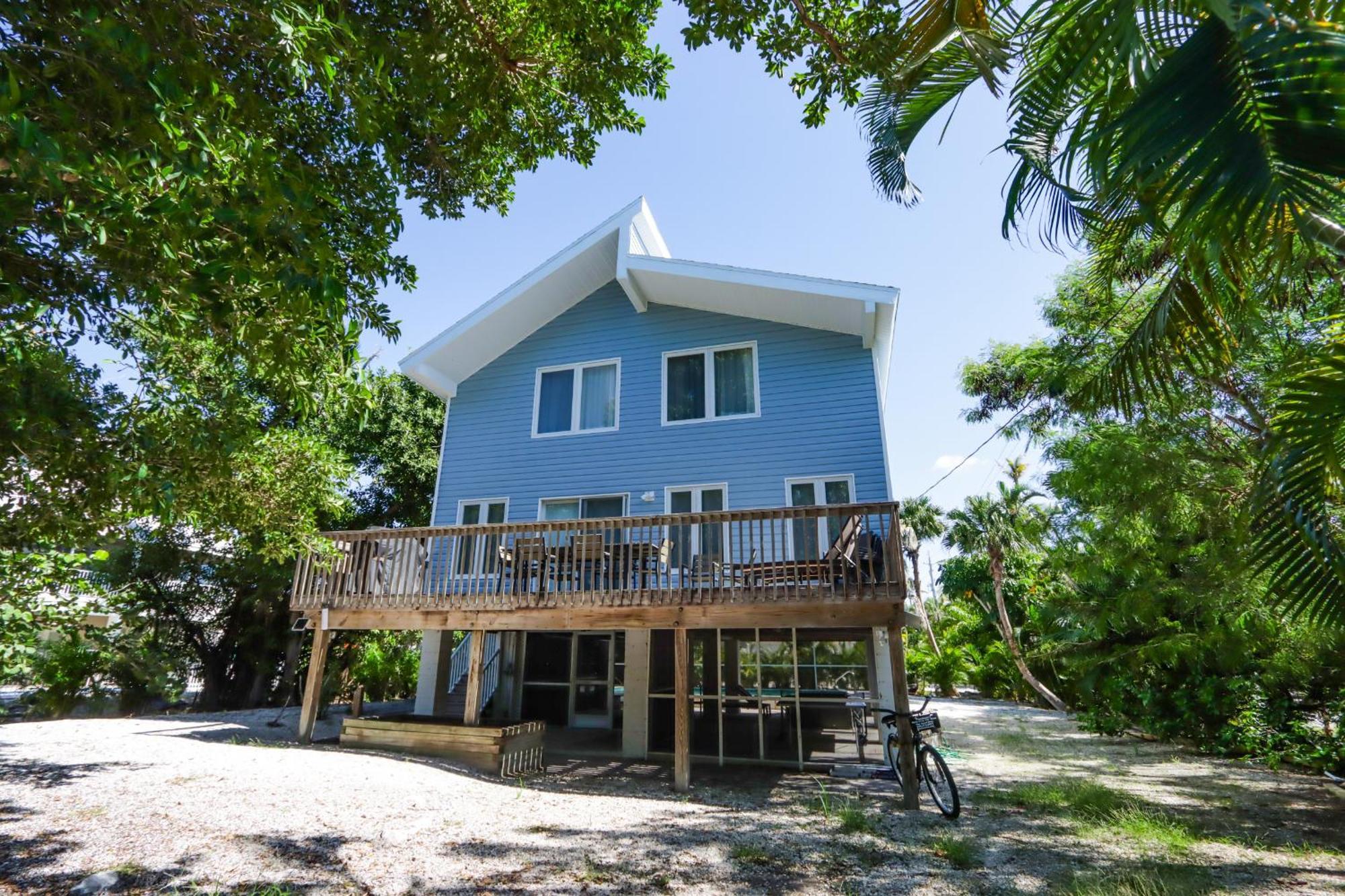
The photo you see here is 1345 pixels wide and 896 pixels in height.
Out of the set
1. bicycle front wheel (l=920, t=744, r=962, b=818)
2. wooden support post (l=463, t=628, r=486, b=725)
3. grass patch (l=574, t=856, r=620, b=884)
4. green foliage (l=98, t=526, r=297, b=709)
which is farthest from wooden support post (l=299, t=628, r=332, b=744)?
bicycle front wheel (l=920, t=744, r=962, b=818)

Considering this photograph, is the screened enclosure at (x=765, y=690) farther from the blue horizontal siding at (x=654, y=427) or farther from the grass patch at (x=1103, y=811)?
the grass patch at (x=1103, y=811)

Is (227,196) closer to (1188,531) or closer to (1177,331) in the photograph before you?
(1177,331)

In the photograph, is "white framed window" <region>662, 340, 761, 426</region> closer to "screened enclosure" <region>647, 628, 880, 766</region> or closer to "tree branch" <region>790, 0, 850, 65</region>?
"screened enclosure" <region>647, 628, 880, 766</region>

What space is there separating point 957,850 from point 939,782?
1900 mm

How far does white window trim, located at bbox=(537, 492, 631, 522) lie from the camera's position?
11.9 meters

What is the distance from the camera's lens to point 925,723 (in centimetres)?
715

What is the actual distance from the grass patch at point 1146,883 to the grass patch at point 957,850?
0.78 meters

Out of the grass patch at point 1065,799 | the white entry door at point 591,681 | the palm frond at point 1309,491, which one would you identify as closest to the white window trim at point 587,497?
the white entry door at point 591,681

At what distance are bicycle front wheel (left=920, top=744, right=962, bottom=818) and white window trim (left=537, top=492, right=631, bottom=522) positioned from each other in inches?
237

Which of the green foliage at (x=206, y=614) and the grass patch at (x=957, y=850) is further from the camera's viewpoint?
the green foliage at (x=206, y=614)

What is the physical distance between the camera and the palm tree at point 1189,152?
216 centimetres

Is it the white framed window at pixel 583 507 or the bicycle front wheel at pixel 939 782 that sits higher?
the white framed window at pixel 583 507

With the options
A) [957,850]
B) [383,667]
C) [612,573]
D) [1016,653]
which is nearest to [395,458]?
[383,667]

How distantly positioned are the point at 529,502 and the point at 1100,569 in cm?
934
